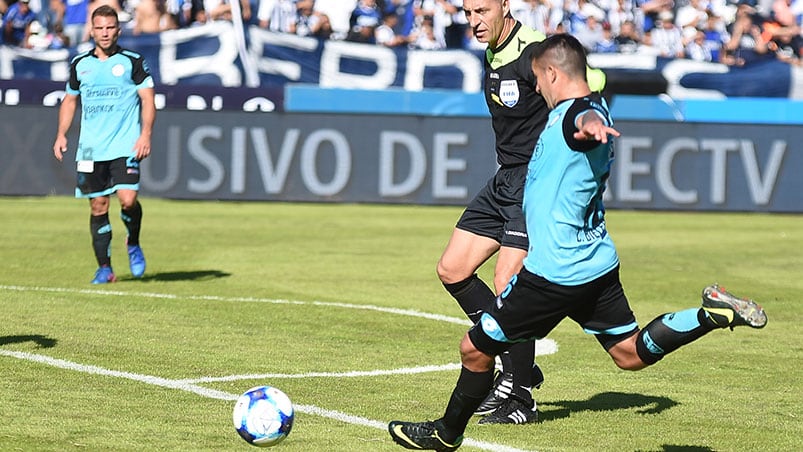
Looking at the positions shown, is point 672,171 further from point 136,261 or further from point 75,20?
point 136,261

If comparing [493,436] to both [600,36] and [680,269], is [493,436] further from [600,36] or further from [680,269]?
[600,36]

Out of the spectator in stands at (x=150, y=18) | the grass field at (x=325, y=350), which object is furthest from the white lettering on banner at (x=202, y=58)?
the grass field at (x=325, y=350)

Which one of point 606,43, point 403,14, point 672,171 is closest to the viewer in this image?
point 672,171

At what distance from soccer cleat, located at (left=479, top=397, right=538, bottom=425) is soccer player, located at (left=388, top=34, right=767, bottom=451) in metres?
0.95

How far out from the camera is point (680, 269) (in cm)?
1466

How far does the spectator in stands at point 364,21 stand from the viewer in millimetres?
24391

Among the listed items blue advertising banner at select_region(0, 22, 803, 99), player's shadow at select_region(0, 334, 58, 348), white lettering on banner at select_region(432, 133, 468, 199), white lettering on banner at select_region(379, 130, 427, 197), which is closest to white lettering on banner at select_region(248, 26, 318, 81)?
blue advertising banner at select_region(0, 22, 803, 99)

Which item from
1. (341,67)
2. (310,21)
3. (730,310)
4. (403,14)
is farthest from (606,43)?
(730,310)

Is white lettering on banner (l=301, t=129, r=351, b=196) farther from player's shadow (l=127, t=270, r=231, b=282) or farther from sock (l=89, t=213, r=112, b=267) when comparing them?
sock (l=89, t=213, r=112, b=267)

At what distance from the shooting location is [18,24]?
24125mm

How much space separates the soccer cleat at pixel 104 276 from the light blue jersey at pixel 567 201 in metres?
7.10

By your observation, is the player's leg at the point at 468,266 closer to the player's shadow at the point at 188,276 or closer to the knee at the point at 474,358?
the knee at the point at 474,358

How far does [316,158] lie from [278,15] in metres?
5.04

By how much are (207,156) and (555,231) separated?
15289 millimetres
